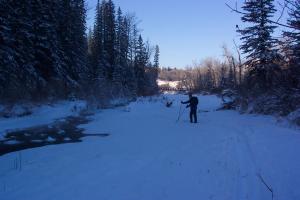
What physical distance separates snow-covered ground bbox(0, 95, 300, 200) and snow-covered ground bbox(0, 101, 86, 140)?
6.75 m

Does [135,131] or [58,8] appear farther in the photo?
[58,8]

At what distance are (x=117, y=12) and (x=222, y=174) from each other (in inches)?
2202

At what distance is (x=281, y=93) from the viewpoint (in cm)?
1962

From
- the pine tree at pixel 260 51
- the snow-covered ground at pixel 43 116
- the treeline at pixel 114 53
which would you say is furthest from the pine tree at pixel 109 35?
the pine tree at pixel 260 51

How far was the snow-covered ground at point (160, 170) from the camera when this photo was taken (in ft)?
20.4

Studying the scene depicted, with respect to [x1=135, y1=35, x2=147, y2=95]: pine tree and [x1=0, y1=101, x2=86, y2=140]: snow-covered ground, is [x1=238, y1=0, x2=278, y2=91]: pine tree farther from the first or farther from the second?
[x1=135, y1=35, x2=147, y2=95]: pine tree

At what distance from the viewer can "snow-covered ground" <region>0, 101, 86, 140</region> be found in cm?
1802

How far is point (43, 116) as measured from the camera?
72.6ft

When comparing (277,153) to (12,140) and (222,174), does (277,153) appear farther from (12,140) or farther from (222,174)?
(12,140)

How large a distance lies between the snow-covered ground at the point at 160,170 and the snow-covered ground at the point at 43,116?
6.75 meters

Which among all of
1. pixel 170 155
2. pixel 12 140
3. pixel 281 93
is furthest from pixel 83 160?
pixel 281 93

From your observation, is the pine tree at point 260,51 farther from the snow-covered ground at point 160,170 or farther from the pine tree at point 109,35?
the pine tree at point 109,35

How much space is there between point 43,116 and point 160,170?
16034 millimetres

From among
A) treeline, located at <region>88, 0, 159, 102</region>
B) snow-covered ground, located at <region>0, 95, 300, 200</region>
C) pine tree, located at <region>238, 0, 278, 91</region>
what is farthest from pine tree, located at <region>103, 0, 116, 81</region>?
snow-covered ground, located at <region>0, 95, 300, 200</region>
